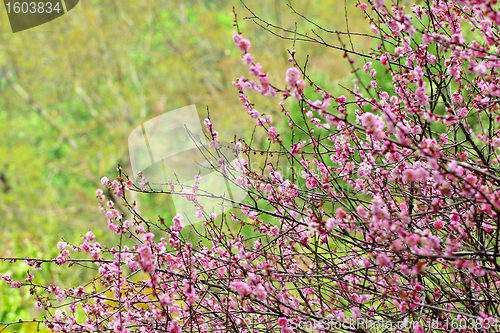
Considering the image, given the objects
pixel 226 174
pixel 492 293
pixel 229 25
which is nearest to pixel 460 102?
pixel 492 293

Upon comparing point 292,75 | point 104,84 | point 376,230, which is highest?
point 104,84

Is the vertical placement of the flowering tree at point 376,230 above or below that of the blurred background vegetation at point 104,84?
below

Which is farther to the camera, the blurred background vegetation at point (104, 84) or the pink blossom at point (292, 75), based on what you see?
the blurred background vegetation at point (104, 84)

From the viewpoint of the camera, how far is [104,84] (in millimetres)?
12789

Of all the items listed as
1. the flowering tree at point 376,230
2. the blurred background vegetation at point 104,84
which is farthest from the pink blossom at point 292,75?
the blurred background vegetation at point 104,84

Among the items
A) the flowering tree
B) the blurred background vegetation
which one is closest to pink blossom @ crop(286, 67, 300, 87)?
the flowering tree

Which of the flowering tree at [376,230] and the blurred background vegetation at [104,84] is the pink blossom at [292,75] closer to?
the flowering tree at [376,230]

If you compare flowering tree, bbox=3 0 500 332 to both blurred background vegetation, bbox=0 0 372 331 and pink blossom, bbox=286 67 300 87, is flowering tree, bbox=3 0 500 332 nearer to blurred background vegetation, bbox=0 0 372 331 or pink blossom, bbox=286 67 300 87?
pink blossom, bbox=286 67 300 87

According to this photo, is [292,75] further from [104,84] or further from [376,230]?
[104,84]

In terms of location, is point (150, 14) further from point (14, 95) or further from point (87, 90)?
point (14, 95)

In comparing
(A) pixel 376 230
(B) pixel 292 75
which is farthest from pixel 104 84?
(A) pixel 376 230

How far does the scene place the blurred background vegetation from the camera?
1168cm

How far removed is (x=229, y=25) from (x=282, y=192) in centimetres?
1168

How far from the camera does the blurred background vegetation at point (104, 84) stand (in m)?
11.7
